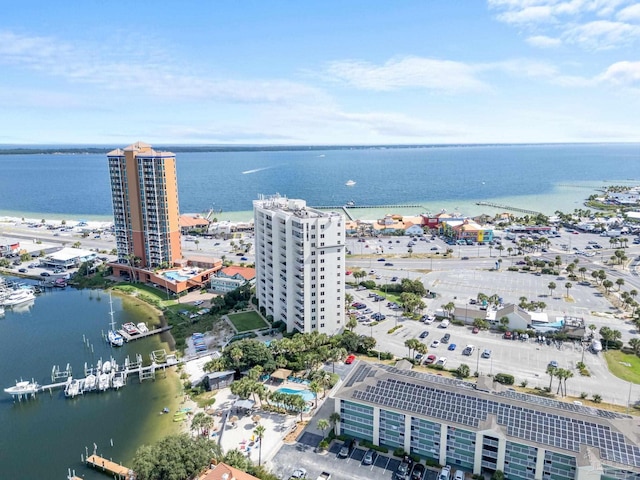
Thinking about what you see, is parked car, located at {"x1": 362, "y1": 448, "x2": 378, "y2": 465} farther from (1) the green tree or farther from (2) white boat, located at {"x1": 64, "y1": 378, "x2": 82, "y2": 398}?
(2) white boat, located at {"x1": 64, "y1": 378, "x2": 82, "y2": 398}

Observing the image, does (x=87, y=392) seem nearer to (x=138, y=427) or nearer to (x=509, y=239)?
(x=138, y=427)

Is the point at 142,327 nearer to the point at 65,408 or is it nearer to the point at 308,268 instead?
the point at 65,408

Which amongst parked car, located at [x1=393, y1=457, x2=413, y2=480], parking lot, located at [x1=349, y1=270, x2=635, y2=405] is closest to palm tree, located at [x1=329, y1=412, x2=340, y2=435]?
parked car, located at [x1=393, y1=457, x2=413, y2=480]

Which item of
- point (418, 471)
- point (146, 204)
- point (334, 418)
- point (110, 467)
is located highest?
point (146, 204)

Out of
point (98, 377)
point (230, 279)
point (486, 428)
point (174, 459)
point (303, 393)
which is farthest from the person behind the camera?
point (230, 279)

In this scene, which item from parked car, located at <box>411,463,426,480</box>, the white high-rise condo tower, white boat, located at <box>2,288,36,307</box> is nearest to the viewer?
parked car, located at <box>411,463,426,480</box>

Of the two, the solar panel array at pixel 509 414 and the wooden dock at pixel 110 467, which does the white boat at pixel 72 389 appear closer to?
the wooden dock at pixel 110 467

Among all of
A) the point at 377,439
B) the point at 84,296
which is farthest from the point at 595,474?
the point at 84,296

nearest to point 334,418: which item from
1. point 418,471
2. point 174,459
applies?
point 418,471
